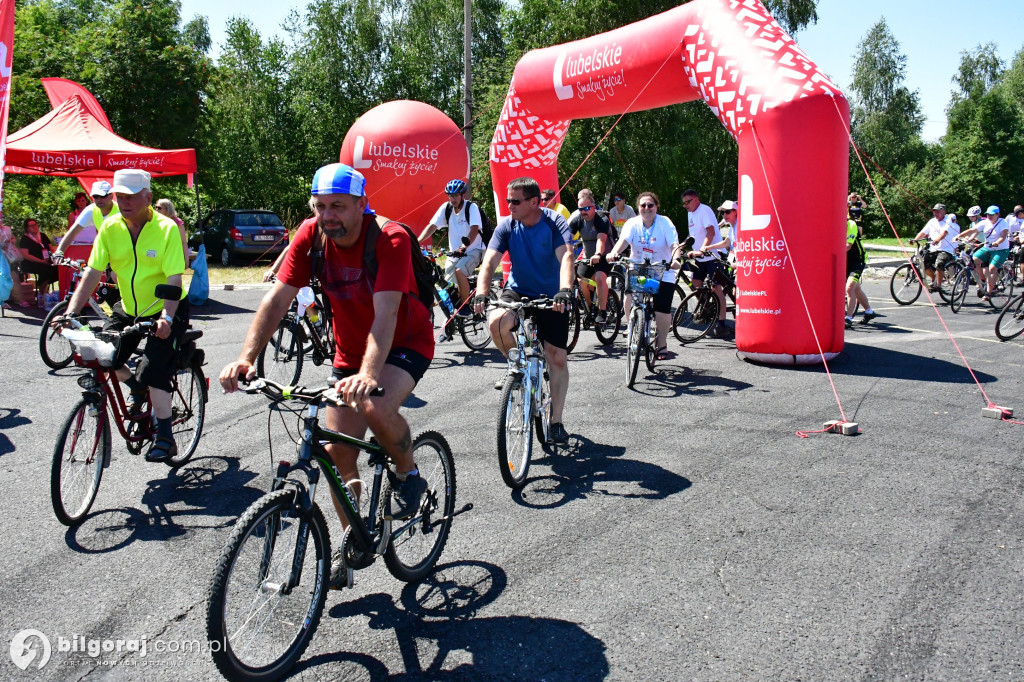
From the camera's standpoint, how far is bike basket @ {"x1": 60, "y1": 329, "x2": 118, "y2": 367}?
15.0ft

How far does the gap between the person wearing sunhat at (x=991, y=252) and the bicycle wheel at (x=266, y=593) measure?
1670 cm

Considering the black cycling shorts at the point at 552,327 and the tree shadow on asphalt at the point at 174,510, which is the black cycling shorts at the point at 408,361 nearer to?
the tree shadow on asphalt at the point at 174,510

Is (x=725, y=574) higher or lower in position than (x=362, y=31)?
lower

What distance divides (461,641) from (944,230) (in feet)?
56.5

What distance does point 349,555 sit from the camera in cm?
344

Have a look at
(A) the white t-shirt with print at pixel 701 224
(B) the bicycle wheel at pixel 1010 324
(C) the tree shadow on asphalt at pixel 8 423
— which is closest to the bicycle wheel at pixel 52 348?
(C) the tree shadow on asphalt at pixel 8 423

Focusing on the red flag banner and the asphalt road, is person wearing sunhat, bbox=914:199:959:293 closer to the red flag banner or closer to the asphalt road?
the asphalt road

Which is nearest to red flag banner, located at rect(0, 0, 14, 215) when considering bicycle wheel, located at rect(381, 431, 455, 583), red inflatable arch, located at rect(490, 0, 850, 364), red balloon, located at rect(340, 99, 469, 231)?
bicycle wheel, located at rect(381, 431, 455, 583)

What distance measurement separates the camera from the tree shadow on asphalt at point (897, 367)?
8695 mm

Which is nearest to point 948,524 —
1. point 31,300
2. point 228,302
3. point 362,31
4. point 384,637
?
point 384,637

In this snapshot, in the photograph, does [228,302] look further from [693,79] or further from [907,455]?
[907,455]

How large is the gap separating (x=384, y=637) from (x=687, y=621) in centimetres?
134

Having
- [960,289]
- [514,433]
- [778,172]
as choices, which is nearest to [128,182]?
[514,433]

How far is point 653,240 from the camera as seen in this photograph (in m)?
9.50
